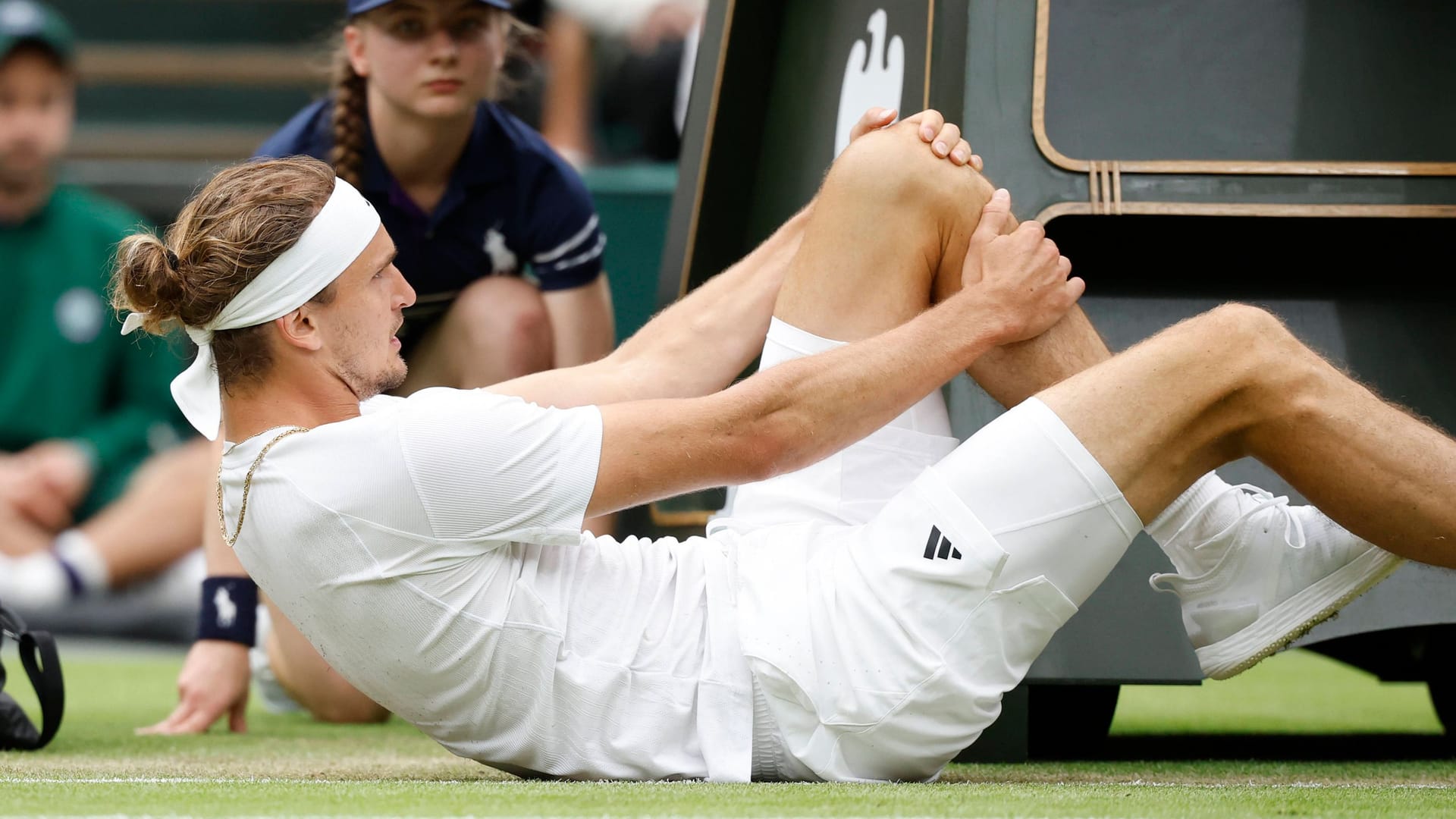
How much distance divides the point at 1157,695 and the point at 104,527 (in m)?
3.39

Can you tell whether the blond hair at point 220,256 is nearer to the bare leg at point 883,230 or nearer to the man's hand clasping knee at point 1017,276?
the bare leg at point 883,230

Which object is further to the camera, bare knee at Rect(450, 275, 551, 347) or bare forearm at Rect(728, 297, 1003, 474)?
bare knee at Rect(450, 275, 551, 347)

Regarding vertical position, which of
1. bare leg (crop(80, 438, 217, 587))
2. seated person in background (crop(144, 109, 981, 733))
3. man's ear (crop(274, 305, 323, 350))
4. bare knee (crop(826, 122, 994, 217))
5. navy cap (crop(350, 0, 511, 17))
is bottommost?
bare leg (crop(80, 438, 217, 587))

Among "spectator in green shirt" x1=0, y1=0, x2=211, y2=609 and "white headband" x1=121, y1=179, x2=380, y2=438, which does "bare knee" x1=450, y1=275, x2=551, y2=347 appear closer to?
"white headband" x1=121, y1=179, x2=380, y2=438

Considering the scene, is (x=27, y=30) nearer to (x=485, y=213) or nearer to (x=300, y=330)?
(x=485, y=213)

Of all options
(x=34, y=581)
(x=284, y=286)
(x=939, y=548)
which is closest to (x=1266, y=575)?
(x=939, y=548)

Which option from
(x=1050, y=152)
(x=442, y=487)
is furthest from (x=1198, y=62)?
(x=442, y=487)

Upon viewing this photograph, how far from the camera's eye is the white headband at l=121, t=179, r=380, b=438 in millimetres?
2201

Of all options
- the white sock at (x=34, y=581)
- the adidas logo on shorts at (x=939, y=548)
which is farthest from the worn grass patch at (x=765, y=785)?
the white sock at (x=34, y=581)

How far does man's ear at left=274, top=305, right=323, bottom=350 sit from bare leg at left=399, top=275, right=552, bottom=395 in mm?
1594

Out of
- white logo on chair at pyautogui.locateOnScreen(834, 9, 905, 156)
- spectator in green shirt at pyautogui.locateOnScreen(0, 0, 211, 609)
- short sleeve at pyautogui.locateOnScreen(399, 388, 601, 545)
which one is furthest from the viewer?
spectator in green shirt at pyautogui.locateOnScreen(0, 0, 211, 609)

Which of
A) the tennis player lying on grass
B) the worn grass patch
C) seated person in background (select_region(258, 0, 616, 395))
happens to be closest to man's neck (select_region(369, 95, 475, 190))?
seated person in background (select_region(258, 0, 616, 395))

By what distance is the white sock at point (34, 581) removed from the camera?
5.85 metres

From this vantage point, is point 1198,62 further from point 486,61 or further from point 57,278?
point 57,278
